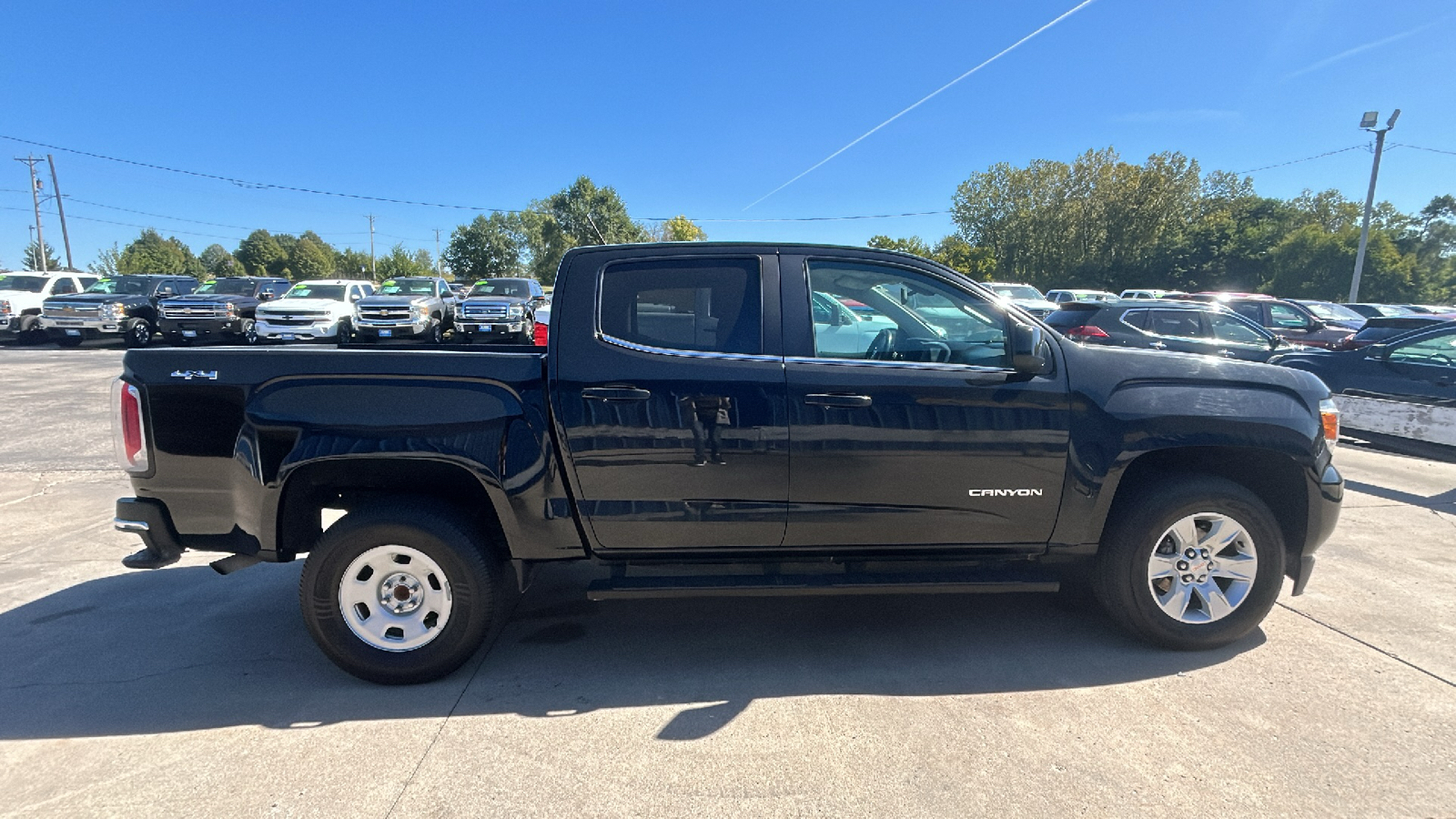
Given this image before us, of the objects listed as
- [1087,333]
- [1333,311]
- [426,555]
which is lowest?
[426,555]

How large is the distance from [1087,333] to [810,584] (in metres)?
9.55

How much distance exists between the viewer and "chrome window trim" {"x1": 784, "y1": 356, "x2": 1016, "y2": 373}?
10.4 ft

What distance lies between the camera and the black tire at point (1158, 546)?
3318mm

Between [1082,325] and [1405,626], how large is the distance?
320 inches

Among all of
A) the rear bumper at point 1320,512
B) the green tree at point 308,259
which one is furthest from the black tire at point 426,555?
the green tree at point 308,259

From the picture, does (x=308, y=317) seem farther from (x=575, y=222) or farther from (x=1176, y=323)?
(x=575, y=222)

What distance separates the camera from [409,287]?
18797 millimetres

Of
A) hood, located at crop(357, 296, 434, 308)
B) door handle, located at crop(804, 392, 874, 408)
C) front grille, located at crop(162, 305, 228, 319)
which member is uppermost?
hood, located at crop(357, 296, 434, 308)

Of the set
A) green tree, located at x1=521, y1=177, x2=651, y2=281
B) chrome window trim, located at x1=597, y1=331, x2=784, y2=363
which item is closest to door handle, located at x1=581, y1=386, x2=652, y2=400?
chrome window trim, located at x1=597, y1=331, x2=784, y2=363

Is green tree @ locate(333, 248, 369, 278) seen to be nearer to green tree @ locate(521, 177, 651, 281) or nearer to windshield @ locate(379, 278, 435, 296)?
green tree @ locate(521, 177, 651, 281)

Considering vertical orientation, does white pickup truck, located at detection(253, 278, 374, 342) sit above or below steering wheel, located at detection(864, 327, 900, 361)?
below

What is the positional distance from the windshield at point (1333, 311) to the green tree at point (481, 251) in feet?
180

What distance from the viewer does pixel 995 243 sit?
5950cm

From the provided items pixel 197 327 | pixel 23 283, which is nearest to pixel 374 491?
pixel 197 327
